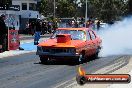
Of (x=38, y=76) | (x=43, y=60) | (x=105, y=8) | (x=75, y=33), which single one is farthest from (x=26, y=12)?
(x=38, y=76)

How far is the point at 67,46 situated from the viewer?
15445mm

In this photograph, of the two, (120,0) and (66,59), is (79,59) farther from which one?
(120,0)

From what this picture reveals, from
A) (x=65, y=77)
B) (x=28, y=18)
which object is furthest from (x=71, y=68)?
(x=28, y=18)

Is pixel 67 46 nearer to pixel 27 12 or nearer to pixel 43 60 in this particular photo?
pixel 43 60

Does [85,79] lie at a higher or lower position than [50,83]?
higher

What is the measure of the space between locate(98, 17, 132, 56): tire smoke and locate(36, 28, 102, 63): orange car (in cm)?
461

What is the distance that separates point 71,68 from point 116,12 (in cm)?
8113

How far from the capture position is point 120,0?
97.2 m

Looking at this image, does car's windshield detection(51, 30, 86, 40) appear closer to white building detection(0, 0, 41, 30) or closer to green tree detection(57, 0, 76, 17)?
white building detection(0, 0, 41, 30)

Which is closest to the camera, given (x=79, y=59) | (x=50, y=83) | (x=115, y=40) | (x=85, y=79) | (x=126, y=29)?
(x=85, y=79)

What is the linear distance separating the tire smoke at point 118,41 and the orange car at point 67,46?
461 cm

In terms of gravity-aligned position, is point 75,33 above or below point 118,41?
above

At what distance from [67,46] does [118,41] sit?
1017cm

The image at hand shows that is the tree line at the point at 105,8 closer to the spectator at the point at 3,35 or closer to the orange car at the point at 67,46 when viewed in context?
the spectator at the point at 3,35
